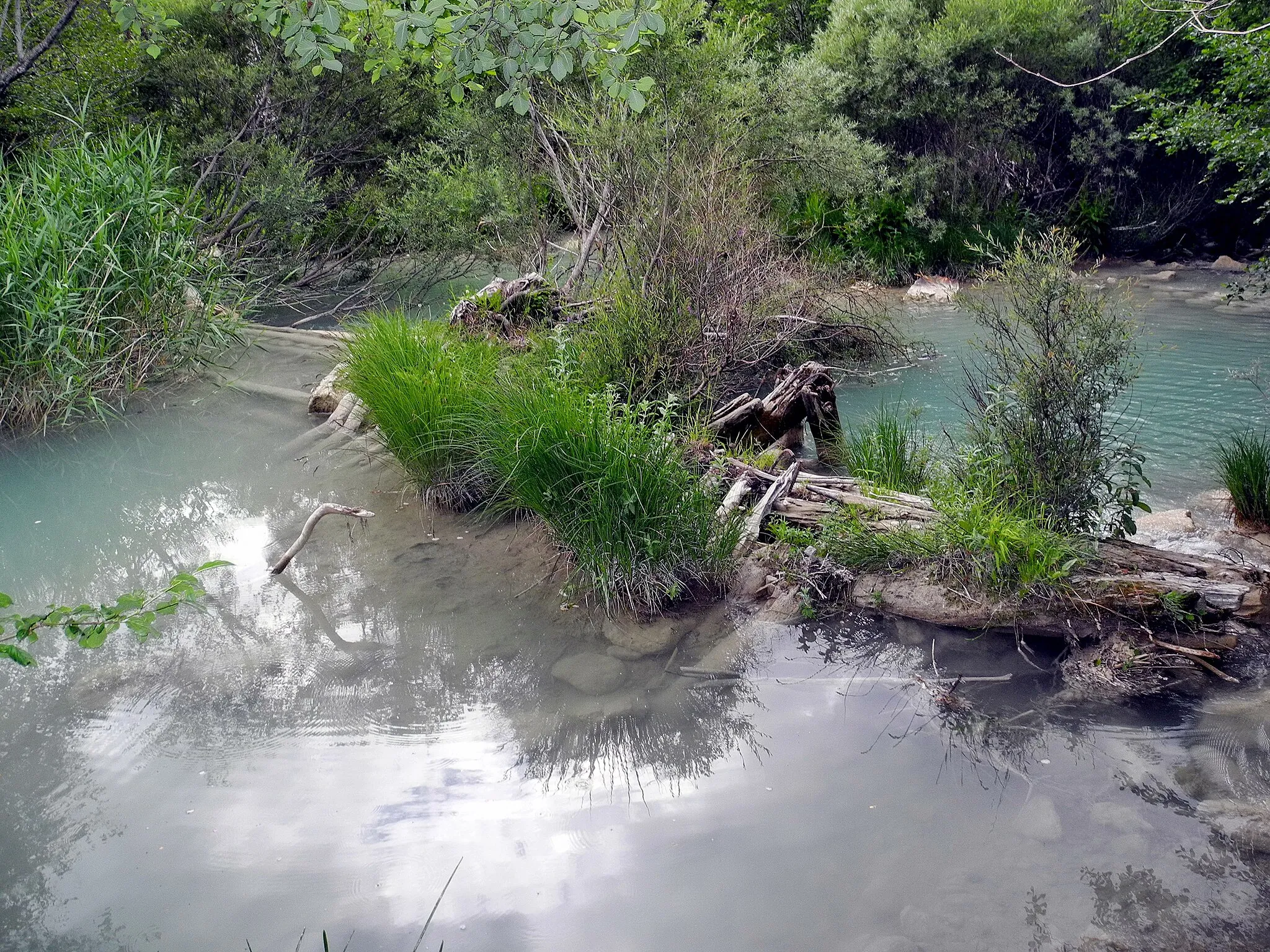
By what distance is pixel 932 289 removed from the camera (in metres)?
13.6

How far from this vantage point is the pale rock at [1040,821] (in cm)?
328

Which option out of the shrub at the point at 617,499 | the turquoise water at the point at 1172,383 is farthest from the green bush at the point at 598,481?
the turquoise water at the point at 1172,383

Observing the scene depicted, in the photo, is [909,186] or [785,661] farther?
[909,186]

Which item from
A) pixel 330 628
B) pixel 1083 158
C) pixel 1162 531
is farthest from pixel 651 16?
pixel 1083 158

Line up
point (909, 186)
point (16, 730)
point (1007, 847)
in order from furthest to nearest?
point (909, 186) < point (16, 730) < point (1007, 847)

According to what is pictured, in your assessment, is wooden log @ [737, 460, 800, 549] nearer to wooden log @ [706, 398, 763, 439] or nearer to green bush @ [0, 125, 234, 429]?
wooden log @ [706, 398, 763, 439]

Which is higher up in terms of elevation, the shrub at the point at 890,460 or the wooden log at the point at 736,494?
the wooden log at the point at 736,494

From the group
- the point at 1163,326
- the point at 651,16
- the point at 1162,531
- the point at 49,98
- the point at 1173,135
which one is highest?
the point at 49,98

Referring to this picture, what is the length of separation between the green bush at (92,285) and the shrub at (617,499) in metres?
4.07

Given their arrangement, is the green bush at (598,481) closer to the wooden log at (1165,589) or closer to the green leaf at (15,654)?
the wooden log at (1165,589)

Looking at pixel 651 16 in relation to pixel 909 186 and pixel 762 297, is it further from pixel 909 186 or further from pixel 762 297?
pixel 909 186

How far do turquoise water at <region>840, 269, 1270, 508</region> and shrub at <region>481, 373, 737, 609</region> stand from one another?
5.40ft

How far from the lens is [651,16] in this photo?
255 centimetres

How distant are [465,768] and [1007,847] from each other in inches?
79.6
